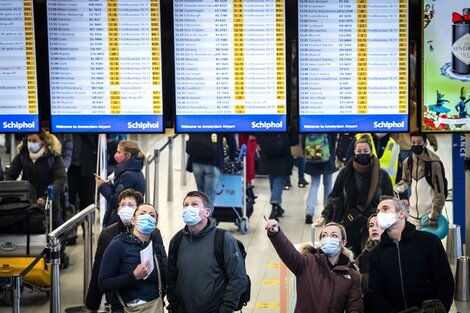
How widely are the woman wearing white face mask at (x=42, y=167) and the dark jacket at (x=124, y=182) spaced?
123 cm

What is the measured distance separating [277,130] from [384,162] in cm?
525

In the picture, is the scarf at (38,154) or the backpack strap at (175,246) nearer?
the backpack strap at (175,246)

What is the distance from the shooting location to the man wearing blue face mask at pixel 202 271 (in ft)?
28.7

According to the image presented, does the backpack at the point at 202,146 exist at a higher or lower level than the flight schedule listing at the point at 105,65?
lower

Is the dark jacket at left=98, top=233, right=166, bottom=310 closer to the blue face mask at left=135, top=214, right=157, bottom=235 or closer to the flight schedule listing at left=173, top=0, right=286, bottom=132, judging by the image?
the blue face mask at left=135, top=214, right=157, bottom=235

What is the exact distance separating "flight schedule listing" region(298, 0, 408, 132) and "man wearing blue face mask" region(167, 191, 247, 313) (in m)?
1.19

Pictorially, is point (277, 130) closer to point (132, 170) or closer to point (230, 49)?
point (230, 49)

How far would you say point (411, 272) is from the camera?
332 inches

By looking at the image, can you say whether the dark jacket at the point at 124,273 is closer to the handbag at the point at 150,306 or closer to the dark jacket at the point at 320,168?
the handbag at the point at 150,306

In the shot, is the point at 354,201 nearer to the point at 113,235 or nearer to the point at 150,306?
the point at 113,235

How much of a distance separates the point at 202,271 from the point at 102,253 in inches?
52.3

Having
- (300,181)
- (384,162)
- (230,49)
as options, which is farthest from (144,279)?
(300,181)

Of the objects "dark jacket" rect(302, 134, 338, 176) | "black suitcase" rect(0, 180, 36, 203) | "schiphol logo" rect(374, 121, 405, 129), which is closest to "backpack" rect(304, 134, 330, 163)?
"dark jacket" rect(302, 134, 338, 176)

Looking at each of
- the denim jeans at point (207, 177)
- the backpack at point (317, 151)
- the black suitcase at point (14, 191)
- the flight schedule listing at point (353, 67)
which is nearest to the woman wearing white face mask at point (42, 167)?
the black suitcase at point (14, 191)
